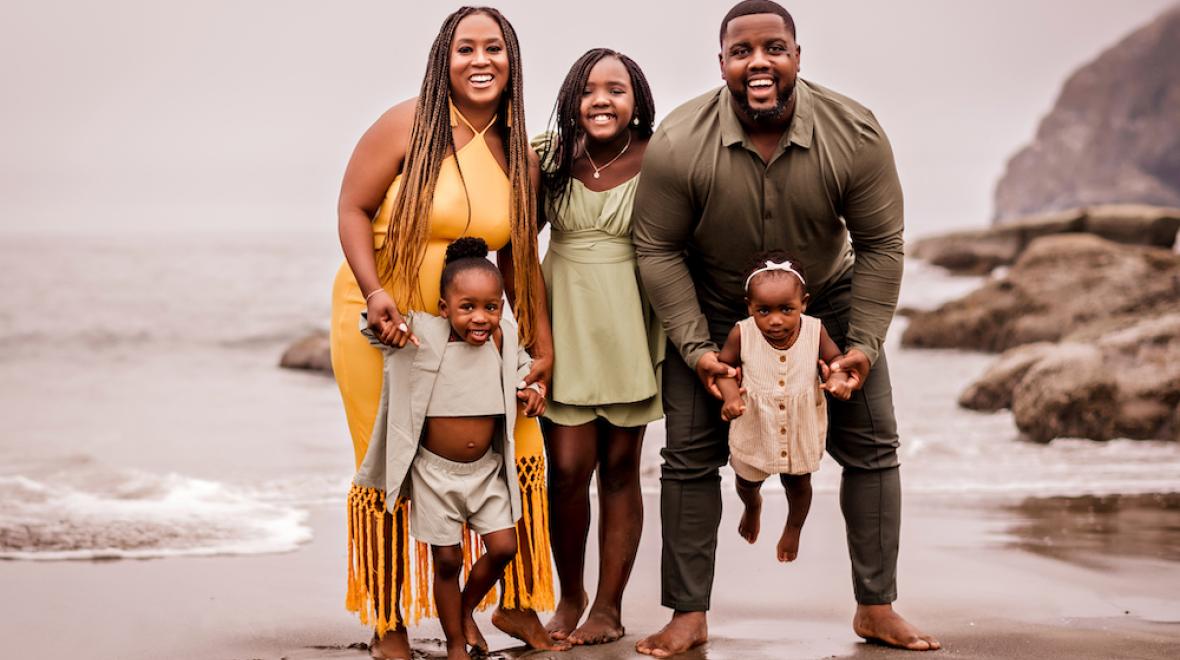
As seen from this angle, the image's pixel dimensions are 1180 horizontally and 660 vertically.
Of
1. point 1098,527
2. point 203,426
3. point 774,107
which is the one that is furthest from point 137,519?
point 203,426

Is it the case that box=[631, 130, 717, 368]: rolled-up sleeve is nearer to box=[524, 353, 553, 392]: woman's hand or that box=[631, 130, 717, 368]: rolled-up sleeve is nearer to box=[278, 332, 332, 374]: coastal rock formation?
box=[524, 353, 553, 392]: woman's hand

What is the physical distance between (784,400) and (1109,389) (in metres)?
5.31

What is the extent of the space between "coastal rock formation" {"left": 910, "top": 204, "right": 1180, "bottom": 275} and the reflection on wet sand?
1190 cm

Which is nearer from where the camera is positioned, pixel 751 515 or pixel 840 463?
pixel 840 463

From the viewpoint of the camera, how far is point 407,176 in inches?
149

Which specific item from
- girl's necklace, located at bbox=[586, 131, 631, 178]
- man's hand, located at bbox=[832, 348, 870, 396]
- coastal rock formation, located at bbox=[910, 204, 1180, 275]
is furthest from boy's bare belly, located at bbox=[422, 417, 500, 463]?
coastal rock formation, located at bbox=[910, 204, 1180, 275]

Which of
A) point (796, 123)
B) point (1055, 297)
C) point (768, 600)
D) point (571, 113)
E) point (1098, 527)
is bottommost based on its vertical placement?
point (768, 600)

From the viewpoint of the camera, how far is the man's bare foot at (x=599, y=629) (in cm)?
402

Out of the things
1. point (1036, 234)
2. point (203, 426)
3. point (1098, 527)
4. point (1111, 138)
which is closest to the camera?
point (1098, 527)

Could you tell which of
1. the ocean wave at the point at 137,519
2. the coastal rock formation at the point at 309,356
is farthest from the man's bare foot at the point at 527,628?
the coastal rock formation at the point at 309,356

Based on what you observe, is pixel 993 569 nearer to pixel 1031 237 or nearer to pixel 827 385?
pixel 827 385

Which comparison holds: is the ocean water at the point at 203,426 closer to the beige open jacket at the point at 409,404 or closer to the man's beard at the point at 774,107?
the beige open jacket at the point at 409,404

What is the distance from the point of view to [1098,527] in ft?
19.4

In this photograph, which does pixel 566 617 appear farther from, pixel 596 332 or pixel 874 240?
pixel 874 240
